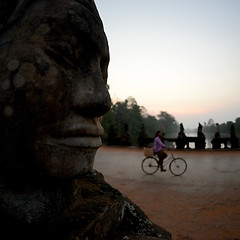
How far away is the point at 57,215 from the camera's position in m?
1.20

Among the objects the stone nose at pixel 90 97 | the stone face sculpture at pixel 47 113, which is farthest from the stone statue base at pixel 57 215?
the stone nose at pixel 90 97

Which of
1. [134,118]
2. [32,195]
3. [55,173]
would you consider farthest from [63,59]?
[134,118]

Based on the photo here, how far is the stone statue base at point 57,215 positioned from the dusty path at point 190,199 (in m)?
3.34

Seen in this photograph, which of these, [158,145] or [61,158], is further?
[158,145]

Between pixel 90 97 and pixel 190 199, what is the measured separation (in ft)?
20.4

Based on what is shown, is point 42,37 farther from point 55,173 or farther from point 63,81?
point 55,173

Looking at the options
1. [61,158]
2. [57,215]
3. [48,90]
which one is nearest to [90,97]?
[48,90]

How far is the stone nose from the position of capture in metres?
1.15

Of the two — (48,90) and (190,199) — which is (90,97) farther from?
(190,199)

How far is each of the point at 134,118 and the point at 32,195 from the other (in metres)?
59.7

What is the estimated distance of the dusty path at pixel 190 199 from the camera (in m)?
4.52

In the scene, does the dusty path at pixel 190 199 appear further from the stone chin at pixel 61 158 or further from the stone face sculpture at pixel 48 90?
the stone face sculpture at pixel 48 90

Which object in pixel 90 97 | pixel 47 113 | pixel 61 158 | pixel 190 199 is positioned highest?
pixel 90 97

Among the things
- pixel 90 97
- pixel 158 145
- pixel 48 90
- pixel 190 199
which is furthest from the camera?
pixel 158 145
